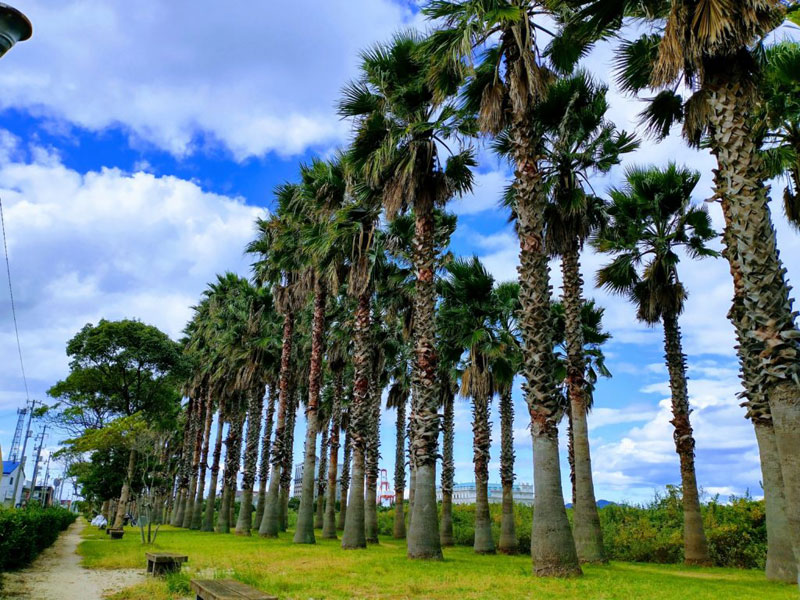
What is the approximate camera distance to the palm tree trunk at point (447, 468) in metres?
27.8

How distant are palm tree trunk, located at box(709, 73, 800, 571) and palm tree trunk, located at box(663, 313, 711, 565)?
11.3 m

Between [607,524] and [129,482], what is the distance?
27652 mm

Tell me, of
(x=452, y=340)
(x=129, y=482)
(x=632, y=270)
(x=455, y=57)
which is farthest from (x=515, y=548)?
(x=129, y=482)

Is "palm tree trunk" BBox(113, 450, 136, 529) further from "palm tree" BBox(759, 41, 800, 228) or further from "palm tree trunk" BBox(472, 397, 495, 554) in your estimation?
"palm tree" BBox(759, 41, 800, 228)

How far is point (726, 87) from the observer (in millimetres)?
9219

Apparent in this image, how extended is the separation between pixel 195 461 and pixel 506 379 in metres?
31.3

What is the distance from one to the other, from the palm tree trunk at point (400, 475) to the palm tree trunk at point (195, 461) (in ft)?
64.0

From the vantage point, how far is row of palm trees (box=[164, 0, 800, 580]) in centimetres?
910

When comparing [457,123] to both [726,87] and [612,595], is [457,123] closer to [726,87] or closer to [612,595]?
[726,87]

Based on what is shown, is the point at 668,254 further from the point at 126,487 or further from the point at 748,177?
the point at 126,487

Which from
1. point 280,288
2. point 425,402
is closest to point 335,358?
point 280,288

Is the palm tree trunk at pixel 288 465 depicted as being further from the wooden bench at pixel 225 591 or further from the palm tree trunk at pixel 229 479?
the wooden bench at pixel 225 591

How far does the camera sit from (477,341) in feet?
75.1

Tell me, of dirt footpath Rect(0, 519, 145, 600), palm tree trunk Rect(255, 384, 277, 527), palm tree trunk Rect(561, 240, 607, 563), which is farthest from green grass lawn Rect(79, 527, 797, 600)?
palm tree trunk Rect(255, 384, 277, 527)
